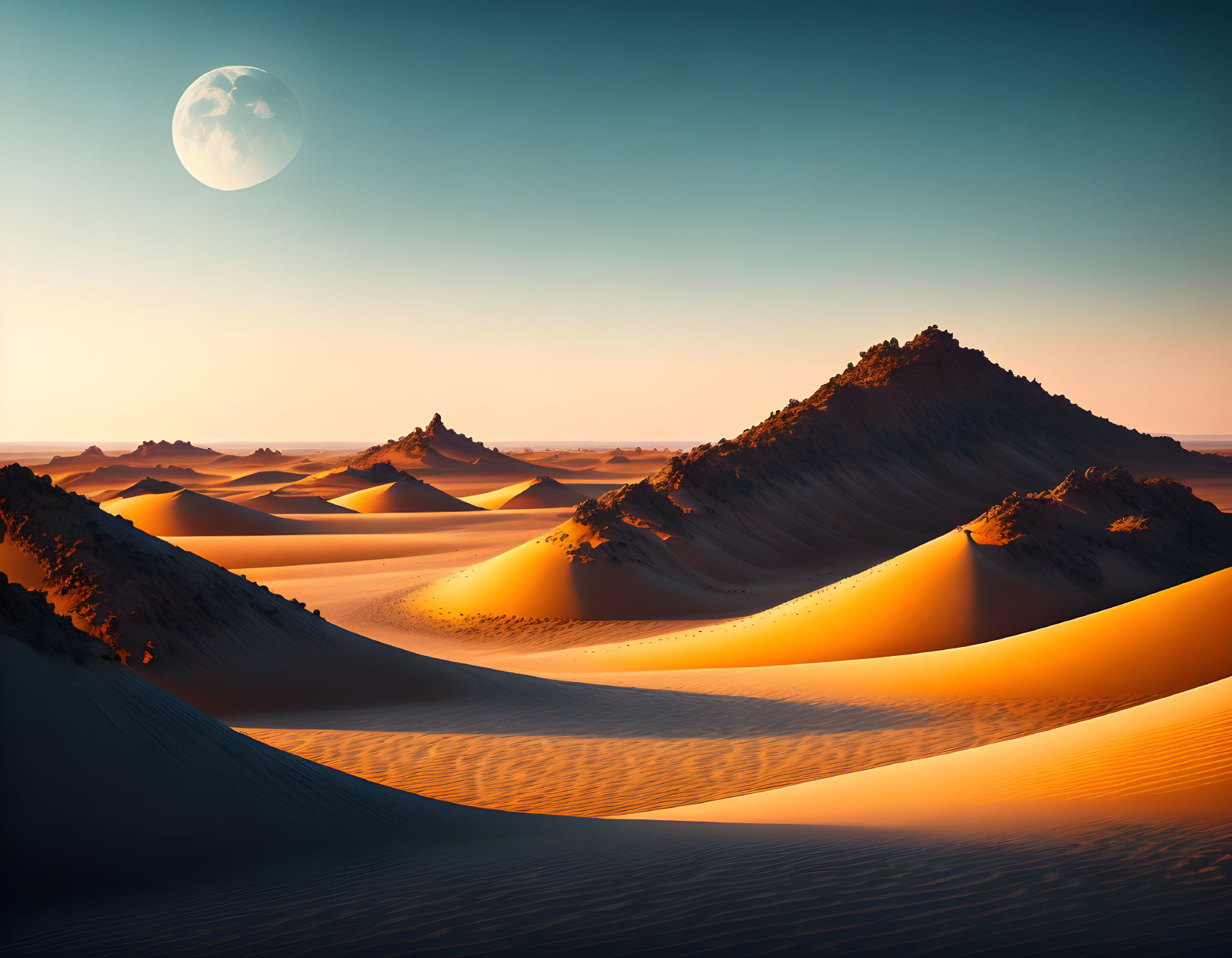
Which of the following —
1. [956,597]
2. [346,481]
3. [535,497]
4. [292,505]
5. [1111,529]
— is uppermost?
[346,481]

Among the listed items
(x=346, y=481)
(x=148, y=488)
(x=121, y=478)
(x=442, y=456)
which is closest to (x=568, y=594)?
(x=148, y=488)

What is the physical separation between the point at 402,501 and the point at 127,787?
5733cm

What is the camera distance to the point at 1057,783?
6.31m

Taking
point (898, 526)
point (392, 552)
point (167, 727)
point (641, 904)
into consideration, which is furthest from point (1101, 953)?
point (392, 552)

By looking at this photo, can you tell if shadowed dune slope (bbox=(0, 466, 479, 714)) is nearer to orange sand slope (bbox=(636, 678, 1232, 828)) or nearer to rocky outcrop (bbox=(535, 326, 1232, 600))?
orange sand slope (bbox=(636, 678, 1232, 828))

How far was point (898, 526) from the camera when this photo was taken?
3728 cm

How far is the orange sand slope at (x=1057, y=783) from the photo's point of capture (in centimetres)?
563

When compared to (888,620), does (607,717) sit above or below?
below

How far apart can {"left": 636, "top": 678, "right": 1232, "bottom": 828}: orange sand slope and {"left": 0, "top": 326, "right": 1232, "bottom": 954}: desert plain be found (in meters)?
0.04

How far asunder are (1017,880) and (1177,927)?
764mm

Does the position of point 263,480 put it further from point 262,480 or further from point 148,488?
point 148,488

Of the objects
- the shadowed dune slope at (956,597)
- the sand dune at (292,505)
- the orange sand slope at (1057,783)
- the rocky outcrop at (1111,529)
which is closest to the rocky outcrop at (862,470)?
the shadowed dune slope at (956,597)

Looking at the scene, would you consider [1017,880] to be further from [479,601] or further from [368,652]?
[479,601]

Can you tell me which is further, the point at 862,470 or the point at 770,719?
the point at 862,470
